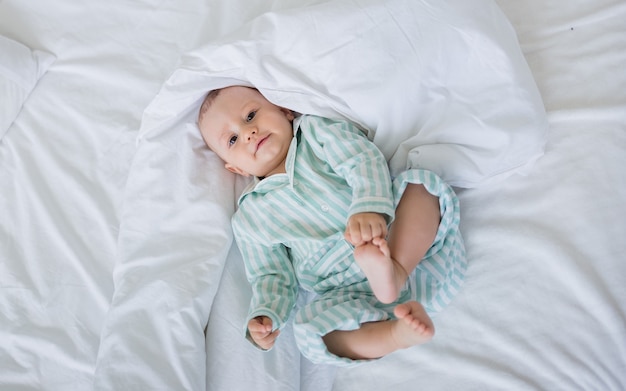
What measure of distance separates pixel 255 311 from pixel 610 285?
644mm

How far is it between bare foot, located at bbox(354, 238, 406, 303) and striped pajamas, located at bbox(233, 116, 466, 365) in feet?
0.27

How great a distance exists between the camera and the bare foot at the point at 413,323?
36.8 inches

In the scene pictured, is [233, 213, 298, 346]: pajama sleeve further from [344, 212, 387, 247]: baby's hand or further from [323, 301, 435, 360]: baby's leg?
[344, 212, 387, 247]: baby's hand

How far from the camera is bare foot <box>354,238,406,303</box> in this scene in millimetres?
961

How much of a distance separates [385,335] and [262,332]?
22cm

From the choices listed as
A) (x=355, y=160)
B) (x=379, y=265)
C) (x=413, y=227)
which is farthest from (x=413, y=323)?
(x=355, y=160)

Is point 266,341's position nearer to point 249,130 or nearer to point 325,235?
point 325,235

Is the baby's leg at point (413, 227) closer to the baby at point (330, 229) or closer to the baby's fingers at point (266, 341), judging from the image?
the baby at point (330, 229)

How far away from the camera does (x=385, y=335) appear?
103 cm

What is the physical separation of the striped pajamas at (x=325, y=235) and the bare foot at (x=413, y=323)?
0.11m

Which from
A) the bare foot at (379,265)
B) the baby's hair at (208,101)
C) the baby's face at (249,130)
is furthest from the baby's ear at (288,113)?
the bare foot at (379,265)

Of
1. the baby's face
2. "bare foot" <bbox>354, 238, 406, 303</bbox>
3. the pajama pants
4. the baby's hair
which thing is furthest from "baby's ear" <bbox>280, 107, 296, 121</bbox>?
"bare foot" <bbox>354, 238, 406, 303</bbox>

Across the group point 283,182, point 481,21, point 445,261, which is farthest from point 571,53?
point 283,182

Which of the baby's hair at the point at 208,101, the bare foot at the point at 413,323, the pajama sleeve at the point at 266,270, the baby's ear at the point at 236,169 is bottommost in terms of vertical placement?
the pajama sleeve at the point at 266,270
